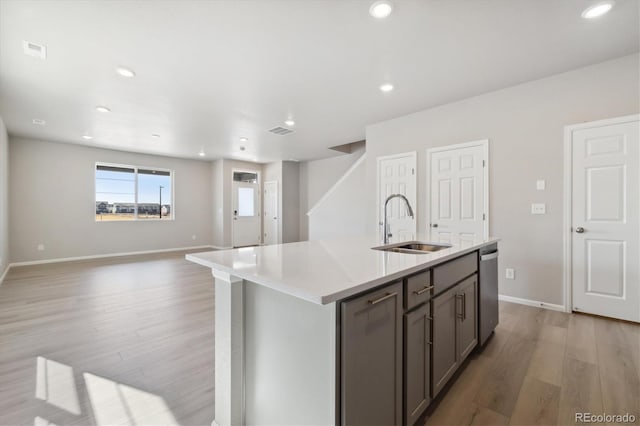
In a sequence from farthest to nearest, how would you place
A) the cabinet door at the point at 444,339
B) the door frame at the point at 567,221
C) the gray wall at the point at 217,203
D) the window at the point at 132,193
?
the gray wall at the point at 217,203, the window at the point at 132,193, the door frame at the point at 567,221, the cabinet door at the point at 444,339

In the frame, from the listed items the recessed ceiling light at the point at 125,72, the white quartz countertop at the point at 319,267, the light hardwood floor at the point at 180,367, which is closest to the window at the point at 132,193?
the light hardwood floor at the point at 180,367

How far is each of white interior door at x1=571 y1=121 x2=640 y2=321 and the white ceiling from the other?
33.7 inches

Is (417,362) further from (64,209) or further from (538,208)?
(64,209)

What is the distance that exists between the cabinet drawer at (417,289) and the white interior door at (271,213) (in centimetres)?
753

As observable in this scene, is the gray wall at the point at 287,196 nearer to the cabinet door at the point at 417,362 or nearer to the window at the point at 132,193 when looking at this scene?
the window at the point at 132,193

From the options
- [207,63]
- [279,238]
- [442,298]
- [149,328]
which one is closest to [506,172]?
[442,298]

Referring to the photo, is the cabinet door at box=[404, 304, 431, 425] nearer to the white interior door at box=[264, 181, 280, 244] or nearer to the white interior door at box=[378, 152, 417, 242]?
the white interior door at box=[378, 152, 417, 242]

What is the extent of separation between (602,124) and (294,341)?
3755 mm

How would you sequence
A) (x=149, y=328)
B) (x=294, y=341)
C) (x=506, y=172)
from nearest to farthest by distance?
1. (x=294, y=341)
2. (x=149, y=328)
3. (x=506, y=172)

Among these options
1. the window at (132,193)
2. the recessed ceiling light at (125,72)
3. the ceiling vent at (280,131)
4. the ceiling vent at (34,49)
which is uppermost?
the ceiling vent at (280,131)

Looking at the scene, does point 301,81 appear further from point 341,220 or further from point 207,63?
Result: point 341,220

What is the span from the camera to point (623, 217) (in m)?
2.80

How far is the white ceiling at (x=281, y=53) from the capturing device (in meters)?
2.14

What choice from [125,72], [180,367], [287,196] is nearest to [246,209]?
[287,196]
